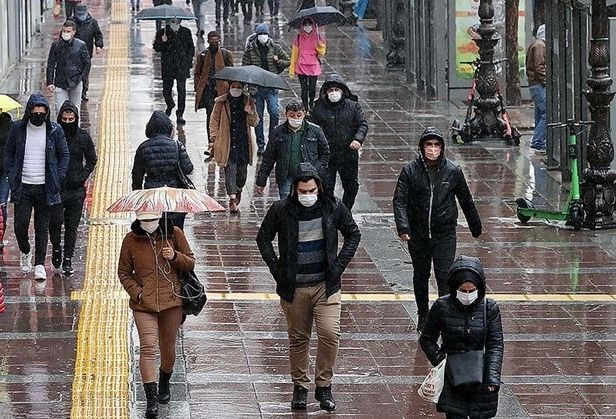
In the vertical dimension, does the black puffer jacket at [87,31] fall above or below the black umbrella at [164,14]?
below

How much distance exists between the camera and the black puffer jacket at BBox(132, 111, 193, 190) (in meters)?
13.7

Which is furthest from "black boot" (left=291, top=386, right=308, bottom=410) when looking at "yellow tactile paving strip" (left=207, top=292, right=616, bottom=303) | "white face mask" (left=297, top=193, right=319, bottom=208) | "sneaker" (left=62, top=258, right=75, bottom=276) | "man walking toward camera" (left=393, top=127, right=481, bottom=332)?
"sneaker" (left=62, top=258, right=75, bottom=276)

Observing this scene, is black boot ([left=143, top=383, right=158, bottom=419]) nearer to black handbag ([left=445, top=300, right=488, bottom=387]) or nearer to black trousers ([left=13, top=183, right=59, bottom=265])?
black handbag ([left=445, top=300, right=488, bottom=387])

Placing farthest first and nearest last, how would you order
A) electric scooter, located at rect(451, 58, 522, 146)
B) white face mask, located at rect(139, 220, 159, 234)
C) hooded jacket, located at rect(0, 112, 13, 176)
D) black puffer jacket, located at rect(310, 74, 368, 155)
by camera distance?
electric scooter, located at rect(451, 58, 522, 146) → black puffer jacket, located at rect(310, 74, 368, 155) → hooded jacket, located at rect(0, 112, 13, 176) → white face mask, located at rect(139, 220, 159, 234)

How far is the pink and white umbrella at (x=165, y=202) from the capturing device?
35.0 ft

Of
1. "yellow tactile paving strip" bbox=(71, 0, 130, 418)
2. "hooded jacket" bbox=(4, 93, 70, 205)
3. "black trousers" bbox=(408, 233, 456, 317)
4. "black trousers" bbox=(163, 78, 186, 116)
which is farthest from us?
"black trousers" bbox=(163, 78, 186, 116)

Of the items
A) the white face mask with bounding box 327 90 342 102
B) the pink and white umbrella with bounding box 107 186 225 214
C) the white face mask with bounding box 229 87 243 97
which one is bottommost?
the pink and white umbrella with bounding box 107 186 225 214

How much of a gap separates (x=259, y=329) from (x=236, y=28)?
86.5 ft

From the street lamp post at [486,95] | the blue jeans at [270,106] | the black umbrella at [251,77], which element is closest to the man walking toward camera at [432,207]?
the black umbrella at [251,77]

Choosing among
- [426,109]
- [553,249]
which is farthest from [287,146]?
[426,109]

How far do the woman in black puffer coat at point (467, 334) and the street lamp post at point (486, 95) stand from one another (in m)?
14.4

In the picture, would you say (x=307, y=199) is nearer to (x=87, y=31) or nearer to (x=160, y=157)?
(x=160, y=157)

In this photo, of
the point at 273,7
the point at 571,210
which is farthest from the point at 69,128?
the point at 273,7

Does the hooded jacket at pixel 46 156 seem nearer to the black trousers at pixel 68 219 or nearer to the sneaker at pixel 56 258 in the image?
the black trousers at pixel 68 219
